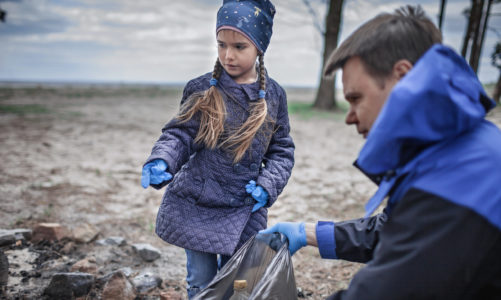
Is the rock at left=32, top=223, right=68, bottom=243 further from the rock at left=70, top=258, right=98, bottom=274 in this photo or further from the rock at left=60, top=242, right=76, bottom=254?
the rock at left=70, top=258, right=98, bottom=274

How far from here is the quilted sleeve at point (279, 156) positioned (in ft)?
6.20

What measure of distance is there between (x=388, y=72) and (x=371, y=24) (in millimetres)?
184

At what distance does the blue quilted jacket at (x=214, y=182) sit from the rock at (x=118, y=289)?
644 mm

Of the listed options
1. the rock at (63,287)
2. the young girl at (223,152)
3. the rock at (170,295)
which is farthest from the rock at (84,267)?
the young girl at (223,152)

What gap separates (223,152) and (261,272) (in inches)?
23.6

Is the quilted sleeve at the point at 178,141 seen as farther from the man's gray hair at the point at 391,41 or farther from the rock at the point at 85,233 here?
the rock at the point at 85,233

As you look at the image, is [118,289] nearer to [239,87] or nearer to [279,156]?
[279,156]

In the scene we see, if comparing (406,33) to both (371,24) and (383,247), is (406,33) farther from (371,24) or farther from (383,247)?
(383,247)

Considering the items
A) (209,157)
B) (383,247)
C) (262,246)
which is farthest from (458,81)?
(209,157)

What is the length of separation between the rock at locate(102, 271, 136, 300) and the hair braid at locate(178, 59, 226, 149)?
107 centimetres

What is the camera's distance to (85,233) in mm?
3088

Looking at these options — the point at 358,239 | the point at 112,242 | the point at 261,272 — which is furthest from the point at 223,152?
the point at 112,242

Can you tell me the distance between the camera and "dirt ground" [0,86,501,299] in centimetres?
303

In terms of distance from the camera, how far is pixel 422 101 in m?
0.89
